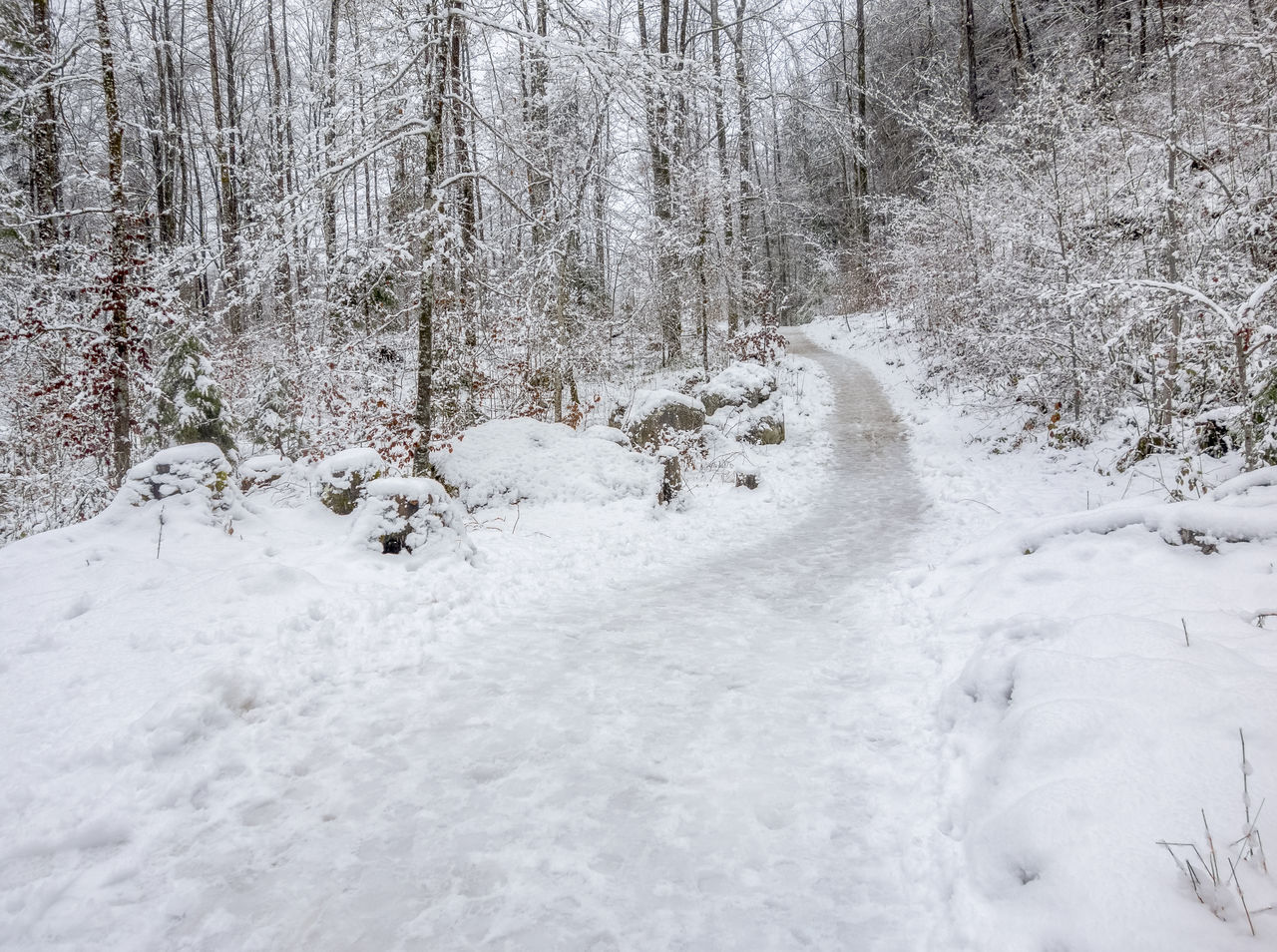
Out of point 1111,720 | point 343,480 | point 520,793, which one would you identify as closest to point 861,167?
point 343,480

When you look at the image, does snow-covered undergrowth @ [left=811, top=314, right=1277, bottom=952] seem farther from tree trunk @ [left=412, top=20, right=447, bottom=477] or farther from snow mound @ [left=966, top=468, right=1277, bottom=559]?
tree trunk @ [left=412, top=20, right=447, bottom=477]

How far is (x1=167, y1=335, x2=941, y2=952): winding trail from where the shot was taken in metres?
2.09

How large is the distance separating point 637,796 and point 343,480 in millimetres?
5134

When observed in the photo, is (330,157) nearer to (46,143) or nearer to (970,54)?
(46,143)

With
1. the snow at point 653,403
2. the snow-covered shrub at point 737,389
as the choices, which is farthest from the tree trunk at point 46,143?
the snow-covered shrub at point 737,389

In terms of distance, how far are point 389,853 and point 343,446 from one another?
26.9 feet

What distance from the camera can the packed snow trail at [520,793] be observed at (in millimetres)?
2088

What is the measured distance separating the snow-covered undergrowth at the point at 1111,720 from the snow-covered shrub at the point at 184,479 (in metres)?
6.14

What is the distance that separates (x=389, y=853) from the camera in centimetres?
240

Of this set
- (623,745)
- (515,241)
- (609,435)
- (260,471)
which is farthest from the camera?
(515,241)

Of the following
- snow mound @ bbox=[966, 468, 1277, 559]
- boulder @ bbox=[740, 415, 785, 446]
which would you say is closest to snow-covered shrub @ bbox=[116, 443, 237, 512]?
snow mound @ bbox=[966, 468, 1277, 559]

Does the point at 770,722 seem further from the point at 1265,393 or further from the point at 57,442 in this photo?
the point at 57,442

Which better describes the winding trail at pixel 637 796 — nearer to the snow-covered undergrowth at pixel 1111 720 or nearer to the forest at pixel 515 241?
the snow-covered undergrowth at pixel 1111 720

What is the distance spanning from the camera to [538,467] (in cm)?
846
